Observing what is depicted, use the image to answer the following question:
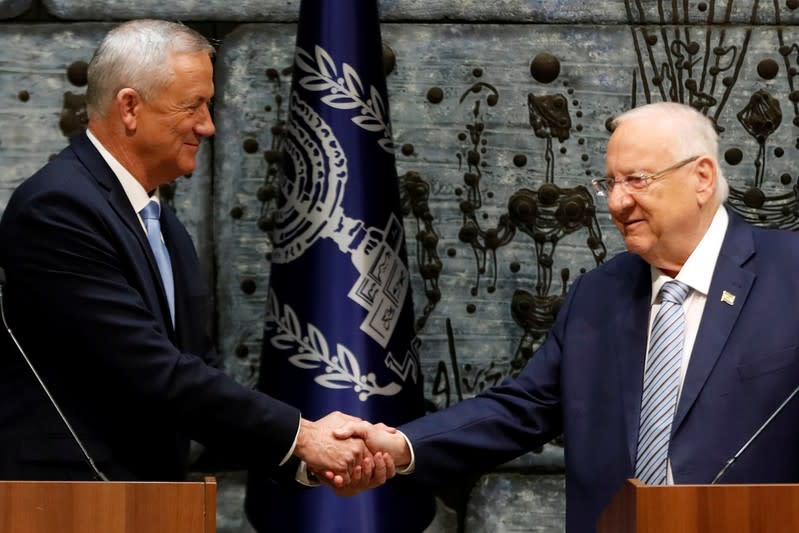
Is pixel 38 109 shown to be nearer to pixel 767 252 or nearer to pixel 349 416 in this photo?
pixel 349 416

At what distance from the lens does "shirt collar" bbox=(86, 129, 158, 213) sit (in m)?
3.17

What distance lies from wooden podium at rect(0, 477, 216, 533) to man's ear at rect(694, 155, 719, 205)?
1337mm

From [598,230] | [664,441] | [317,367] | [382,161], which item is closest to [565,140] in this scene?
[598,230]

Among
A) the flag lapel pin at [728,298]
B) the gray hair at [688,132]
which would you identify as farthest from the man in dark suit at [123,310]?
the gray hair at [688,132]

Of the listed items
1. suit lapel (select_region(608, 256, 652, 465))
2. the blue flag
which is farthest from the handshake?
suit lapel (select_region(608, 256, 652, 465))

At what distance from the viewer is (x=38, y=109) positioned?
424 centimetres

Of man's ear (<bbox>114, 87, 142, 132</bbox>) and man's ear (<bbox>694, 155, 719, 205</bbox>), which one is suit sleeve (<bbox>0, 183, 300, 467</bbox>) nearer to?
man's ear (<bbox>114, 87, 142, 132</bbox>)

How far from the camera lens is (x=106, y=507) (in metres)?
2.32

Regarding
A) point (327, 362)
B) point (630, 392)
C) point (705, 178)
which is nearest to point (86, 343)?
point (327, 362)

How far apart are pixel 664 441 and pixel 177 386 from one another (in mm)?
1027

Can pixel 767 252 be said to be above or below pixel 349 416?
above

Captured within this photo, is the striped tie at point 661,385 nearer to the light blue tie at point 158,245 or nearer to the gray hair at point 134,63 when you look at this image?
the light blue tie at point 158,245

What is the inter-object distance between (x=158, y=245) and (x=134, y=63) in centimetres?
41

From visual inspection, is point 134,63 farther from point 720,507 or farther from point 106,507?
point 720,507
